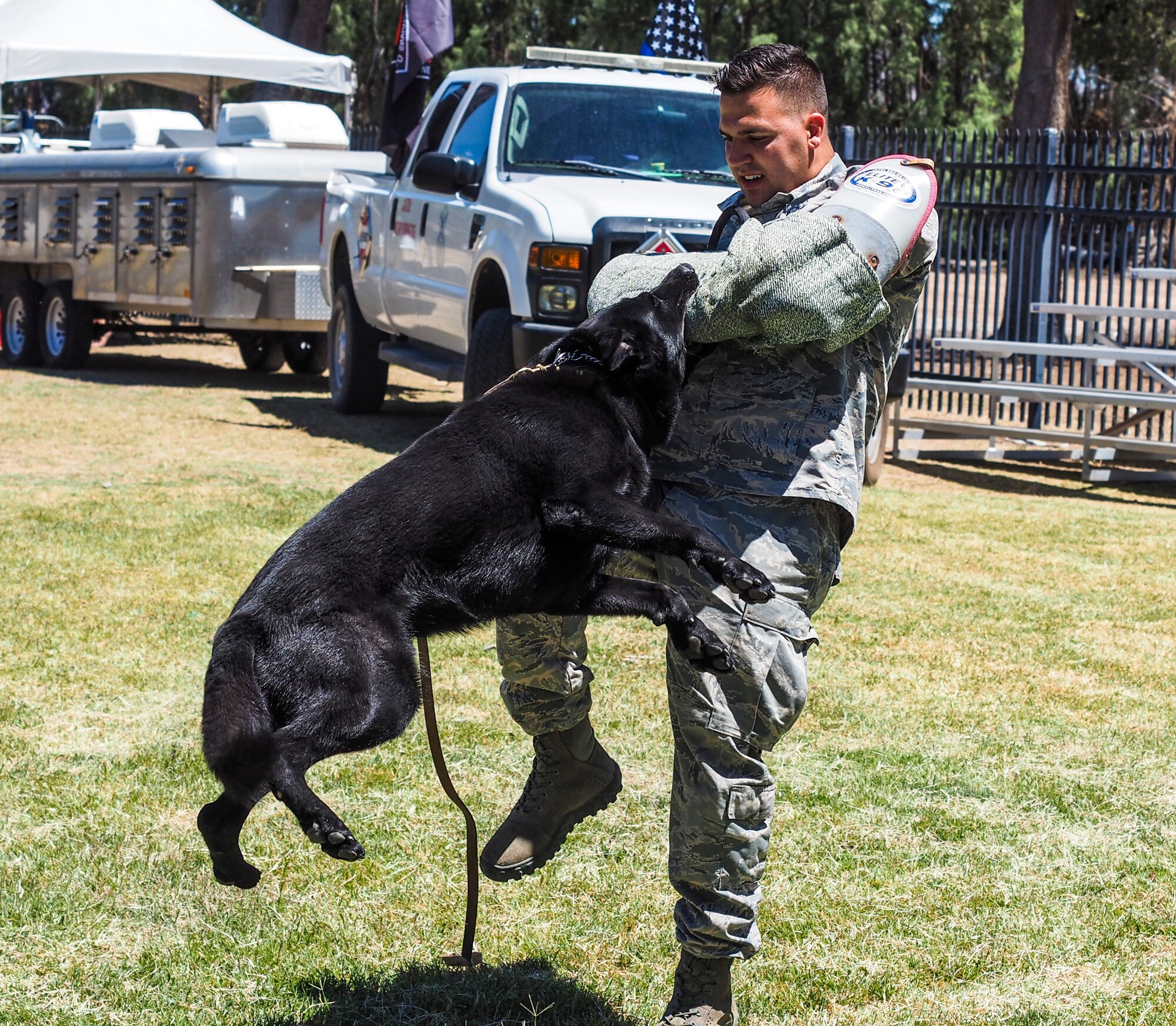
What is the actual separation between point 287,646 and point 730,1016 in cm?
111

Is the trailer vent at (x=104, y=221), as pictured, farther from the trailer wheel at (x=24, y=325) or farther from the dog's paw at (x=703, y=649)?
the dog's paw at (x=703, y=649)

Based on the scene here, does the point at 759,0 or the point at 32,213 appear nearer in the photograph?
the point at 32,213

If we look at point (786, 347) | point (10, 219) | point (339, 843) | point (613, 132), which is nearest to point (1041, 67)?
point (613, 132)

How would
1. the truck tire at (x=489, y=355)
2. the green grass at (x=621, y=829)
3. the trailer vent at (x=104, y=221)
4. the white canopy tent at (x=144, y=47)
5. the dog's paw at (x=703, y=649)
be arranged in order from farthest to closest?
the white canopy tent at (x=144, y=47) < the trailer vent at (x=104, y=221) < the truck tire at (x=489, y=355) < the green grass at (x=621, y=829) < the dog's paw at (x=703, y=649)

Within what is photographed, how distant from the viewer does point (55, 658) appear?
5.22 m

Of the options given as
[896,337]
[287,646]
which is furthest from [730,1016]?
[896,337]

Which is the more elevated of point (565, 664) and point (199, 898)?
point (565, 664)

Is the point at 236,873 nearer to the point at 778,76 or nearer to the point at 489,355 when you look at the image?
the point at 778,76

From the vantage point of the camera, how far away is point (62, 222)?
567 inches

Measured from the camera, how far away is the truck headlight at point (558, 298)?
26.8 ft

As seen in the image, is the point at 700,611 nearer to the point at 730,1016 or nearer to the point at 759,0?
the point at 730,1016

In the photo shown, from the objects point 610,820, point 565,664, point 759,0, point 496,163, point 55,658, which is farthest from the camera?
point 759,0

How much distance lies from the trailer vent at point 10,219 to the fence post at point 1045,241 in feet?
32.8

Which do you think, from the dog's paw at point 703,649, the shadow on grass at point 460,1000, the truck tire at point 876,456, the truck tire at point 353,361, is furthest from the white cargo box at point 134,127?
the dog's paw at point 703,649
